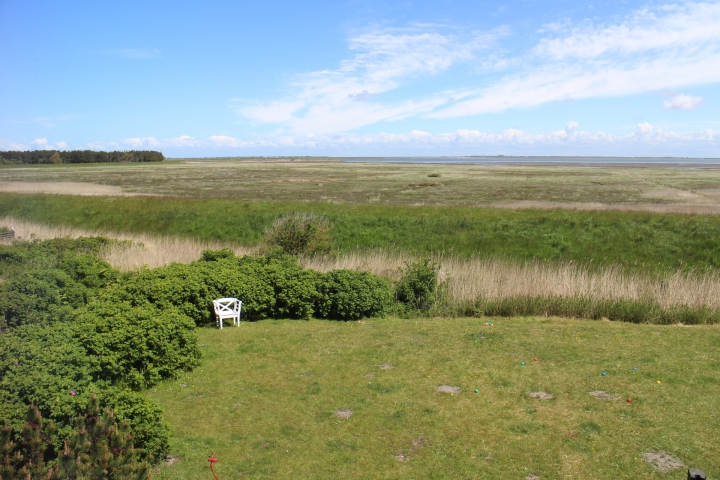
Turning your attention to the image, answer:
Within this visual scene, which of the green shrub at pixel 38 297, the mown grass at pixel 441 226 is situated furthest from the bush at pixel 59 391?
the mown grass at pixel 441 226

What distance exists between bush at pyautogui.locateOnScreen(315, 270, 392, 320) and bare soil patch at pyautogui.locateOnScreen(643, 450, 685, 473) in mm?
6295

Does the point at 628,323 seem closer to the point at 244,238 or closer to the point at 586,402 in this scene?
the point at 586,402

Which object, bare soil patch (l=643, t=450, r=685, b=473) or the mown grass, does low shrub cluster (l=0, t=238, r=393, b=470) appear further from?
the mown grass

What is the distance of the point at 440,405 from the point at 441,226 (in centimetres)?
2022

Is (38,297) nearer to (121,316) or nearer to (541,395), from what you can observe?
(121,316)

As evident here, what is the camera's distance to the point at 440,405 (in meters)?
6.38

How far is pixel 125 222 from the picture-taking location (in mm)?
29234

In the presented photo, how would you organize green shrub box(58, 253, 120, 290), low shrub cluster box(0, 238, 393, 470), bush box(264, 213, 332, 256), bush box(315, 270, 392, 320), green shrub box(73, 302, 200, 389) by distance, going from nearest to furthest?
1. low shrub cluster box(0, 238, 393, 470)
2. green shrub box(73, 302, 200, 389)
3. green shrub box(58, 253, 120, 290)
4. bush box(315, 270, 392, 320)
5. bush box(264, 213, 332, 256)

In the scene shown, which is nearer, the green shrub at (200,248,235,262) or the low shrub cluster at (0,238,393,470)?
the low shrub cluster at (0,238,393,470)

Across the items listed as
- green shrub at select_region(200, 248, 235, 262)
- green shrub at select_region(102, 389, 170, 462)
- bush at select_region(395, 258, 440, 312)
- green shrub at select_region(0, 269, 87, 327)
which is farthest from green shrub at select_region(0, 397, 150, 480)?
green shrub at select_region(200, 248, 235, 262)

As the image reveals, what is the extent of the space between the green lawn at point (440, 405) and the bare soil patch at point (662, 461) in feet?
0.28

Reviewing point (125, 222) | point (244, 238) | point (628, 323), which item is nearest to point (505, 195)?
point (244, 238)

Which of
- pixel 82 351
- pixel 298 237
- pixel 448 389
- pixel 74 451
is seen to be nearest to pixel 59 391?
pixel 82 351

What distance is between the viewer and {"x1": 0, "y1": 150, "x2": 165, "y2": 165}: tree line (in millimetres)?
83838
